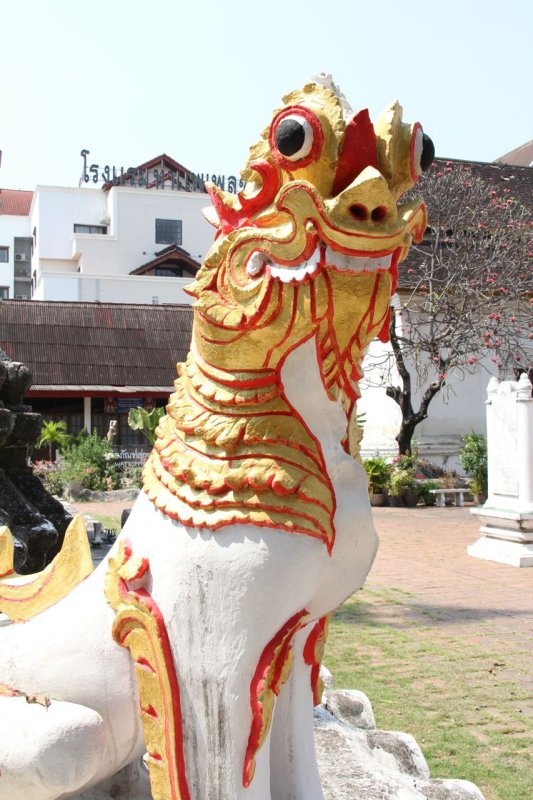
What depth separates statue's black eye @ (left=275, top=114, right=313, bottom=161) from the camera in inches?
Result: 58.9

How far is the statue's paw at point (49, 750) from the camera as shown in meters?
1.60

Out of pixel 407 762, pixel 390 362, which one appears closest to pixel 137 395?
pixel 390 362

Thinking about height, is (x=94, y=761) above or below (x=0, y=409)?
below

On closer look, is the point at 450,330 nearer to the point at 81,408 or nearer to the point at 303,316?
the point at 81,408

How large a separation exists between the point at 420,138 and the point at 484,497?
39.6ft

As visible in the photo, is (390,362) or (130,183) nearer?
(390,362)

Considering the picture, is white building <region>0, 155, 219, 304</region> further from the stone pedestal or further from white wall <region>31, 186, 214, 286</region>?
the stone pedestal

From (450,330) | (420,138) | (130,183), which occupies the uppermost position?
(130,183)

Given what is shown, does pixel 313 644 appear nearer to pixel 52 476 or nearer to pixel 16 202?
pixel 52 476

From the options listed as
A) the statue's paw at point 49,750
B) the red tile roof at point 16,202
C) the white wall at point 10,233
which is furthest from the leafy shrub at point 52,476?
the red tile roof at point 16,202

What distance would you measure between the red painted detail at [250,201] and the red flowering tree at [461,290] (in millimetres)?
11284

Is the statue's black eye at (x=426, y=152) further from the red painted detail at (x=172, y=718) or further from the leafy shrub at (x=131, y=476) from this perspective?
the leafy shrub at (x=131, y=476)

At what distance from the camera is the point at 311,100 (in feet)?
5.12

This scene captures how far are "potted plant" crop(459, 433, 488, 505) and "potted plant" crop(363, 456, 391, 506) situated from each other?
1.35m
